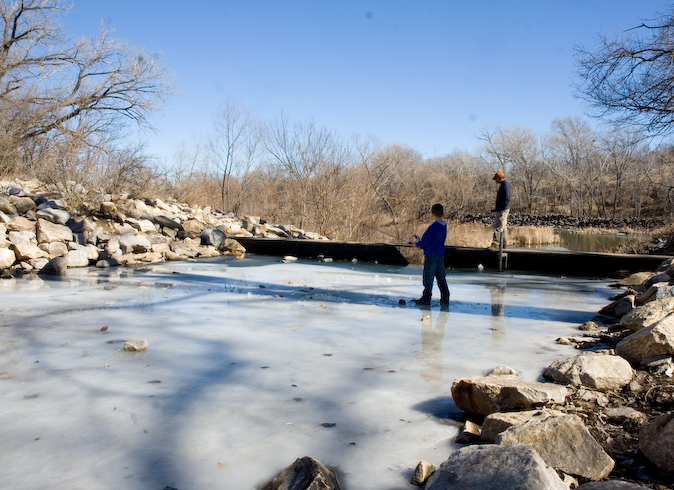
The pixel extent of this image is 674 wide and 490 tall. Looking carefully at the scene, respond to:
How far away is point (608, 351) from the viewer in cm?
391

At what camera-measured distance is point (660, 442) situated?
2.21 m

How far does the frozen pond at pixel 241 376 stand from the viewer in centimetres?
236

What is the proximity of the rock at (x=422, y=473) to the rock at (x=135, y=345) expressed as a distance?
278 centimetres

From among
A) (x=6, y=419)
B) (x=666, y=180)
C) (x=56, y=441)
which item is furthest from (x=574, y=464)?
(x=666, y=180)

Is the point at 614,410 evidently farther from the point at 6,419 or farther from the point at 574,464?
the point at 6,419

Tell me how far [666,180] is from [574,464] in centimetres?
6541

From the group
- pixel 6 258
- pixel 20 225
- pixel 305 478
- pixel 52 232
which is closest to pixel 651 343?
pixel 305 478

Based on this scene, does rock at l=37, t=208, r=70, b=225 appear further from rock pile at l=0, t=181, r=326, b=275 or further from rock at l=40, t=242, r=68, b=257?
rock at l=40, t=242, r=68, b=257

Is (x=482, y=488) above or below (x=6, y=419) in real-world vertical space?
above

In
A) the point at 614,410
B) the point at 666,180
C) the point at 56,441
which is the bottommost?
the point at 56,441

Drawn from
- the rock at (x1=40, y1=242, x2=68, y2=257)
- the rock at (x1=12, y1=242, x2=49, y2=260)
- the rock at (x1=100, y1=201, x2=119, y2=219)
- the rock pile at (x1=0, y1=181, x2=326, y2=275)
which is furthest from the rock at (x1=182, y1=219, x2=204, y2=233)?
the rock at (x1=12, y1=242, x2=49, y2=260)

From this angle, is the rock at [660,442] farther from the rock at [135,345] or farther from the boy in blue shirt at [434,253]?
the boy in blue shirt at [434,253]

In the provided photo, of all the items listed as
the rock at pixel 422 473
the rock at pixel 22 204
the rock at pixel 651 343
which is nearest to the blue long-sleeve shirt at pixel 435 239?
the rock at pixel 651 343

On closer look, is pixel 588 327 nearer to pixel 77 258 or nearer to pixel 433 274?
pixel 433 274
